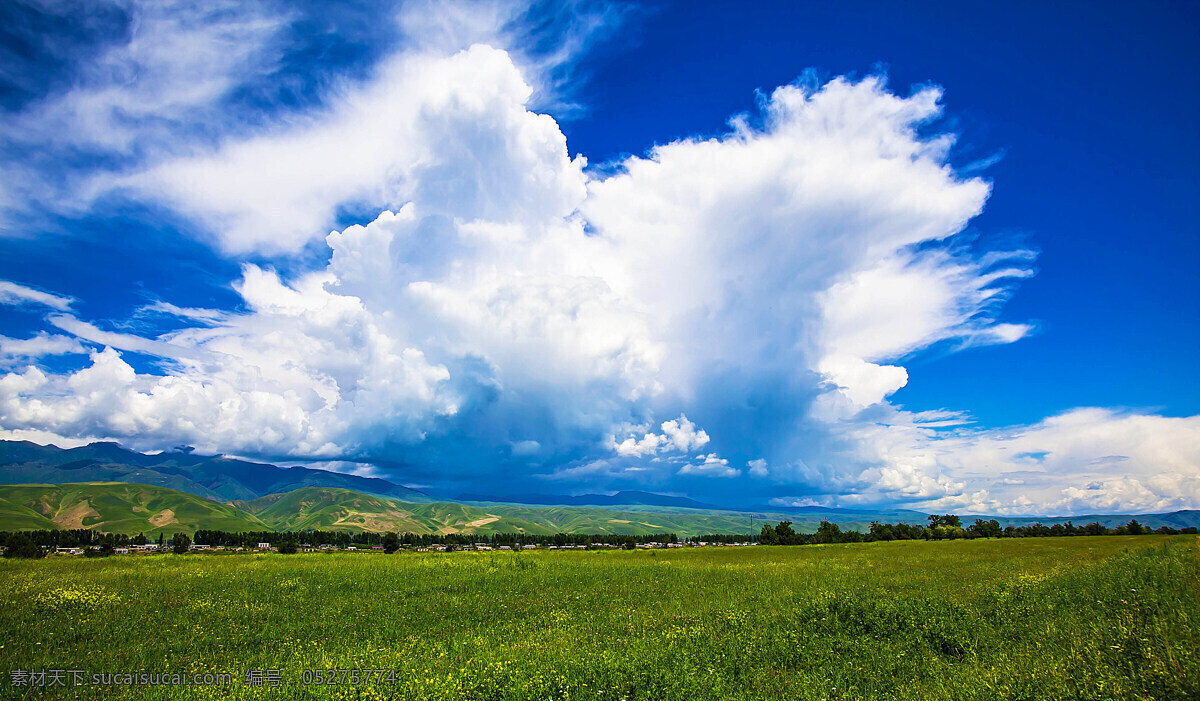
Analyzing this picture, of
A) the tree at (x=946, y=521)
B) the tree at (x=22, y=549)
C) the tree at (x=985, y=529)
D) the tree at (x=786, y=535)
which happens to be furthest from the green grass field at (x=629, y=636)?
the tree at (x=985, y=529)

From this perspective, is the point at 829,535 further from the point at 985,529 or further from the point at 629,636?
the point at 629,636

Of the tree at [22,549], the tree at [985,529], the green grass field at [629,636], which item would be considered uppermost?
the green grass field at [629,636]

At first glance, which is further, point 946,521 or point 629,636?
point 946,521

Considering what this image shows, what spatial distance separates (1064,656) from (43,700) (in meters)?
22.8

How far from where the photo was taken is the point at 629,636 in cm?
1571

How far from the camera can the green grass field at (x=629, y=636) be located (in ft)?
36.1

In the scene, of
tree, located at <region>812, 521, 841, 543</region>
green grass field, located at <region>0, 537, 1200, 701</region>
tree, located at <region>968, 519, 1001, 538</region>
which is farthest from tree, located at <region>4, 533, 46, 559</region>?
tree, located at <region>968, 519, 1001, 538</region>

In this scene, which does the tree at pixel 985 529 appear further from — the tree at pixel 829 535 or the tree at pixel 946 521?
the tree at pixel 829 535

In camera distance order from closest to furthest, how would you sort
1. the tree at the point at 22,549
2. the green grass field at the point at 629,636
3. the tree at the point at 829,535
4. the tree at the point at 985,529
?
the green grass field at the point at 629,636
the tree at the point at 22,549
the tree at the point at 829,535
the tree at the point at 985,529

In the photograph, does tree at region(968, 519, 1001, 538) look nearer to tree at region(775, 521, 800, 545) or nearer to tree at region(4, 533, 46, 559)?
tree at region(775, 521, 800, 545)

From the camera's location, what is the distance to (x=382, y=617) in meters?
19.6

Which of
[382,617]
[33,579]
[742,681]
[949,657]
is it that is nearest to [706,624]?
[742,681]

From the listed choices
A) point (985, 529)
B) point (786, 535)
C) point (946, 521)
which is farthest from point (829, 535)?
point (985, 529)

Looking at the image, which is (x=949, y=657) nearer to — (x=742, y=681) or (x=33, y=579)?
(x=742, y=681)
